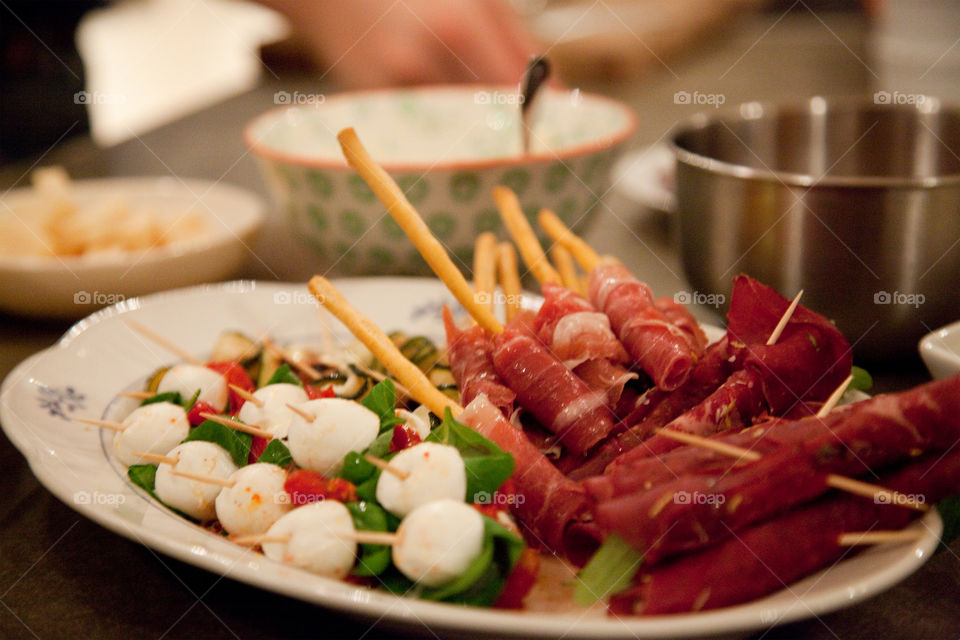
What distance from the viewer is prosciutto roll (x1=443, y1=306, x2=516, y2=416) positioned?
3.94ft

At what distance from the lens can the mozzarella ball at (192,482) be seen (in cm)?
110

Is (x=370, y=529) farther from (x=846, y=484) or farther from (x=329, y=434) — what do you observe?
(x=846, y=484)

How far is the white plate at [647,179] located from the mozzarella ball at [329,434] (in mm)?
1235

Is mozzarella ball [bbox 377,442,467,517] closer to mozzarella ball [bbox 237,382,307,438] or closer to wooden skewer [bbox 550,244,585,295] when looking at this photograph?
mozzarella ball [bbox 237,382,307,438]

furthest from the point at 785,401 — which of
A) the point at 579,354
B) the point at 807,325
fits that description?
the point at 579,354

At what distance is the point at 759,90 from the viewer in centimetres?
350

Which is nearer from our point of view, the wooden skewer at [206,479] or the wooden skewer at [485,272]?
the wooden skewer at [206,479]

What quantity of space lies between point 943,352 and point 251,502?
3.15ft

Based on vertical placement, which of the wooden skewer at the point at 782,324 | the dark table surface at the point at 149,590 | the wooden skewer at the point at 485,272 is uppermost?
the wooden skewer at the point at 782,324

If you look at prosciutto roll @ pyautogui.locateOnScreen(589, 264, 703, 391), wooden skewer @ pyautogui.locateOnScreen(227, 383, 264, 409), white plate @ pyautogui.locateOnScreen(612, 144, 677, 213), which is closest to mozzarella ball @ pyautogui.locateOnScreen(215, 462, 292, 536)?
wooden skewer @ pyautogui.locateOnScreen(227, 383, 264, 409)

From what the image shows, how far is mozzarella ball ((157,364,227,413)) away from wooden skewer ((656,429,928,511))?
2.50 ft

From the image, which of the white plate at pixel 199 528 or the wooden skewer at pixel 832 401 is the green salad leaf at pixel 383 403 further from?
the wooden skewer at pixel 832 401

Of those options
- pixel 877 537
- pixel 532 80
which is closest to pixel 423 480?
pixel 877 537

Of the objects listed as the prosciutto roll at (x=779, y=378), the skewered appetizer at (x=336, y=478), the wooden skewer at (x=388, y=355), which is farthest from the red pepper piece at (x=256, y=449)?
the prosciutto roll at (x=779, y=378)
